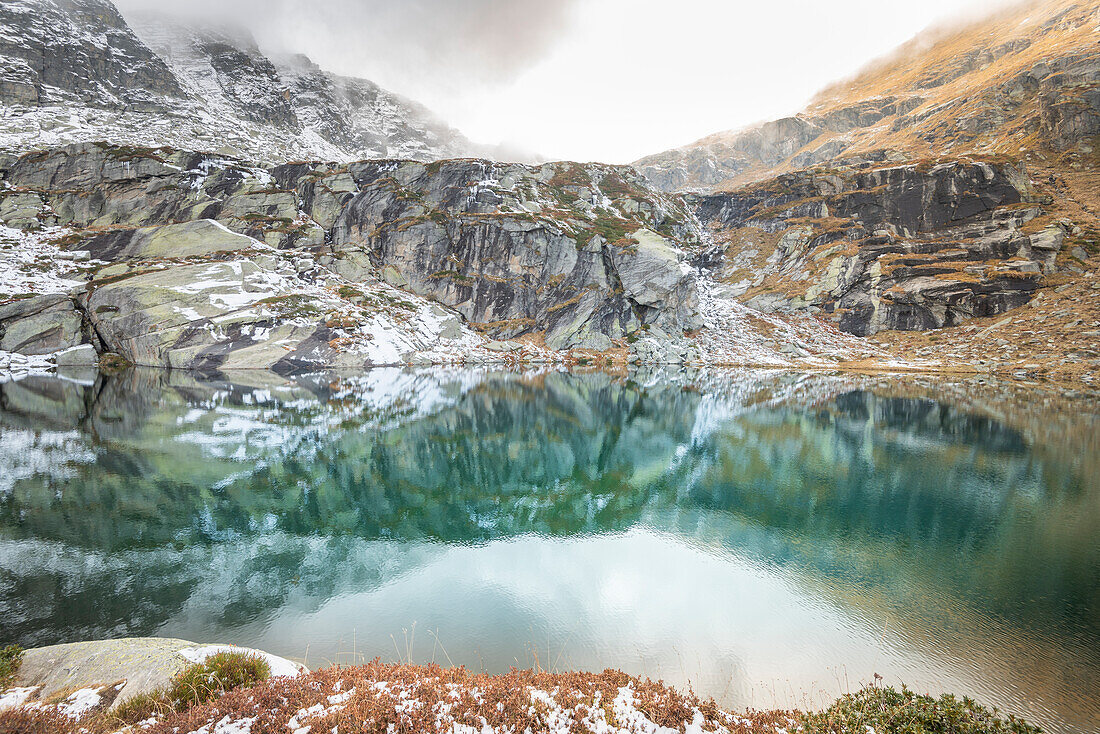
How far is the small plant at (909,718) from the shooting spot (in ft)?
17.4

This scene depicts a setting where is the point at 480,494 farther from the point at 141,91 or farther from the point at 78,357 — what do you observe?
the point at 141,91

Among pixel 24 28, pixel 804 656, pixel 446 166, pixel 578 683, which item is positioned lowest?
pixel 804 656

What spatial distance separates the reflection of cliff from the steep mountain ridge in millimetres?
138879

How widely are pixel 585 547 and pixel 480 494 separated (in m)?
6.45

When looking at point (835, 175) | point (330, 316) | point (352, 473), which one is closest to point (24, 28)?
point (330, 316)

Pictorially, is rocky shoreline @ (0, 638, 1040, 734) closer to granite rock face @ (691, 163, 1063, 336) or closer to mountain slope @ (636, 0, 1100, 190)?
granite rock face @ (691, 163, 1063, 336)

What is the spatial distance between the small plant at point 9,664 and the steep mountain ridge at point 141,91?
156 m

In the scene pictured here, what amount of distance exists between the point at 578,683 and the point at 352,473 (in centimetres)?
1758

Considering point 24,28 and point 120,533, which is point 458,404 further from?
point 24,28

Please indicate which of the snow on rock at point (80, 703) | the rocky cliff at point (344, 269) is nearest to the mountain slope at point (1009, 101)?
the rocky cliff at point (344, 269)

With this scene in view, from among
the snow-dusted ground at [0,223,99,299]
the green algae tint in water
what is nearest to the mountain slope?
the green algae tint in water

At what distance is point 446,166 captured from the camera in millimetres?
112000

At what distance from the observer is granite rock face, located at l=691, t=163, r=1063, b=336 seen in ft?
273

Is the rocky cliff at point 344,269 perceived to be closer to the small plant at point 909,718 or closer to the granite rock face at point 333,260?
the granite rock face at point 333,260
